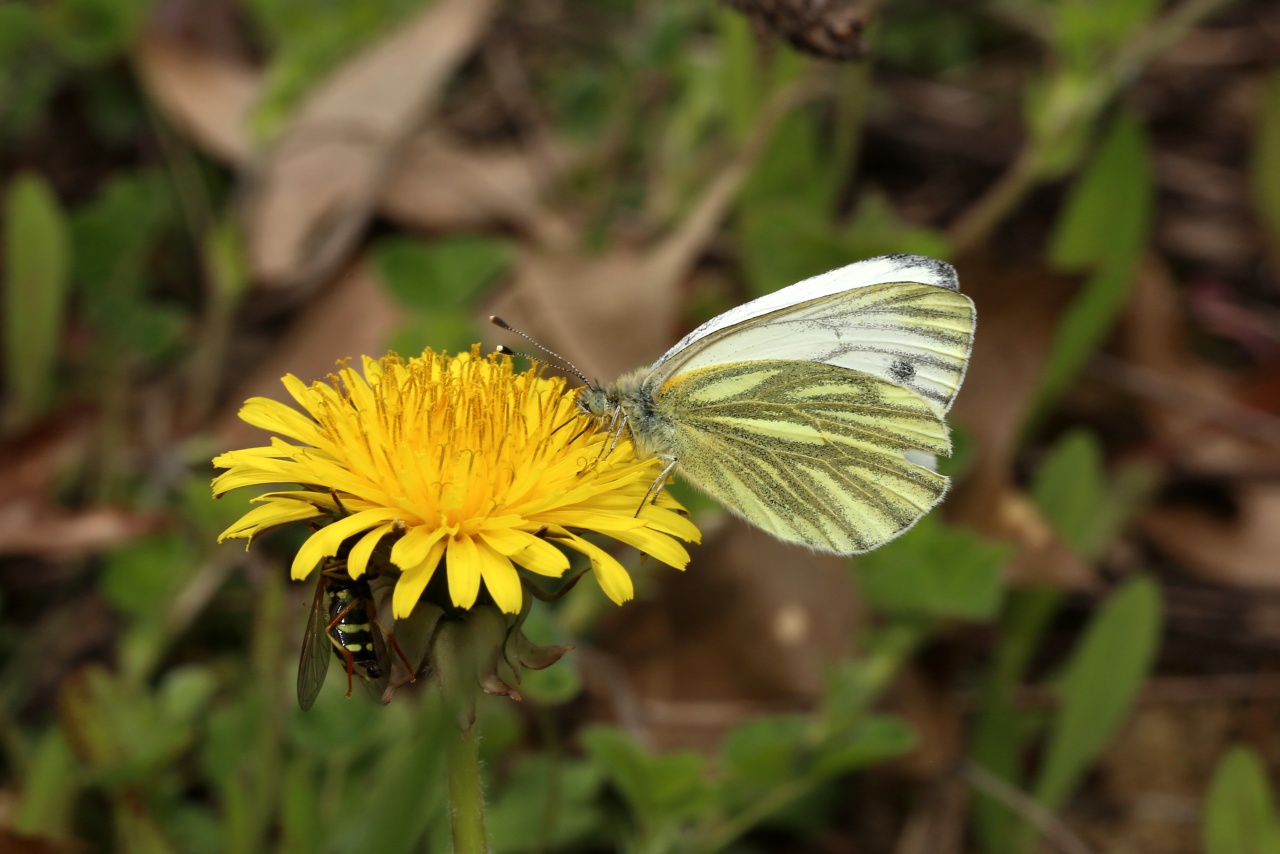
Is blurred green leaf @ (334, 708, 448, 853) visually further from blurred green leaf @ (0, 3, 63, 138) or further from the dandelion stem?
blurred green leaf @ (0, 3, 63, 138)

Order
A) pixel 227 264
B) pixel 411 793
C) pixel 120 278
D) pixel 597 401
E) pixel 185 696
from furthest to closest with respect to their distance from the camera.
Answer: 1. pixel 120 278
2. pixel 227 264
3. pixel 185 696
4. pixel 597 401
5. pixel 411 793

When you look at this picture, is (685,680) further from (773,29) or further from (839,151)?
(839,151)

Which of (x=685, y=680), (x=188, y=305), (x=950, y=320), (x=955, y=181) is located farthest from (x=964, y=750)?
(x=188, y=305)

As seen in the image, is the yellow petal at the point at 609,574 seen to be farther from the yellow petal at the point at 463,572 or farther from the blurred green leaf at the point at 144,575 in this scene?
the blurred green leaf at the point at 144,575

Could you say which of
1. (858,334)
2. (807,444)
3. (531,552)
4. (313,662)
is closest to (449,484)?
(531,552)

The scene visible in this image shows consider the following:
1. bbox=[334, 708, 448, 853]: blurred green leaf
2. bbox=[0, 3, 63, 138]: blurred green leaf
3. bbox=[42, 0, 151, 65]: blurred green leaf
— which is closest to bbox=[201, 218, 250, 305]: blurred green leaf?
bbox=[42, 0, 151, 65]: blurred green leaf

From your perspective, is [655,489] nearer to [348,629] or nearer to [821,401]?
[348,629]

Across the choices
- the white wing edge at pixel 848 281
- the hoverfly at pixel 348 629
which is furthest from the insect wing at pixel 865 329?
the hoverfly at pixel 348 629

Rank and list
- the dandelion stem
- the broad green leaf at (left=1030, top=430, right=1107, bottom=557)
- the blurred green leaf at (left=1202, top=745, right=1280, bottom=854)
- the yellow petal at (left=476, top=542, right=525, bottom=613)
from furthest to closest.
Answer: the broad green leaf at (left=1030, top=430, right=1107, bottom=557) → the blurred green leaf at (left=1202, top=745, right=1280, bottom=854) → the dandelion stem → the yellow petal at (left=476, top=542, right=525, bottom=613)
